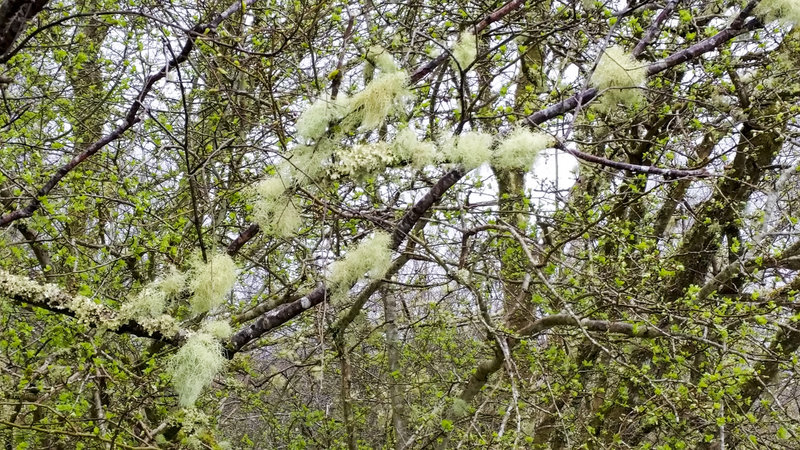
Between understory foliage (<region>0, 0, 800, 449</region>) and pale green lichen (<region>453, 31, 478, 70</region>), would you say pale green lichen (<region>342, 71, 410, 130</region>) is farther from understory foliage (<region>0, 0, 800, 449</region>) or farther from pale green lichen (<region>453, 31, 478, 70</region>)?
pale green lichen (<region>453, 31, 478, 70</region>)

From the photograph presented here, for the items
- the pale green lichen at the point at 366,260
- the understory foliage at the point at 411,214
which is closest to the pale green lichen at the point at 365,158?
the understory foliage at the point at 411,214

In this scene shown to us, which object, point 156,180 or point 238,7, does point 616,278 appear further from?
point 156,180

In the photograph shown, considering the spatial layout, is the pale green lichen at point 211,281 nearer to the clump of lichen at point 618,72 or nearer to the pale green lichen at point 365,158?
the pale green lichen at point 365,158

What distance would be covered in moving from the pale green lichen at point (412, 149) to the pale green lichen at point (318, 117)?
28 cm

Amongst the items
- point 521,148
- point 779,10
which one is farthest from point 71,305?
point 779,10

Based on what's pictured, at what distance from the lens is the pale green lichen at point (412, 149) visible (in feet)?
9.18

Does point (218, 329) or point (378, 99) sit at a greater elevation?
point (378, 99)

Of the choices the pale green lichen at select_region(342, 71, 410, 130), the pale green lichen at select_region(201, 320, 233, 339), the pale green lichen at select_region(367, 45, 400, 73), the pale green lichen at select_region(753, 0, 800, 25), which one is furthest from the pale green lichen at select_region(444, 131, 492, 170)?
the pale green lichen at select_region(753, 0, 800, 25)

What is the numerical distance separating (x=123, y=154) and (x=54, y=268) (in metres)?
1.14

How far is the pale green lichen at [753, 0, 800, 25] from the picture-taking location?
3.17 metres

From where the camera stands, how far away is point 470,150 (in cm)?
278

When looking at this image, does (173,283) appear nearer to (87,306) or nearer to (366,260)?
(87,306)

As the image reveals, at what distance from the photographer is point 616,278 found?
157 inches

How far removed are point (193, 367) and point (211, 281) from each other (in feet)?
1.40
